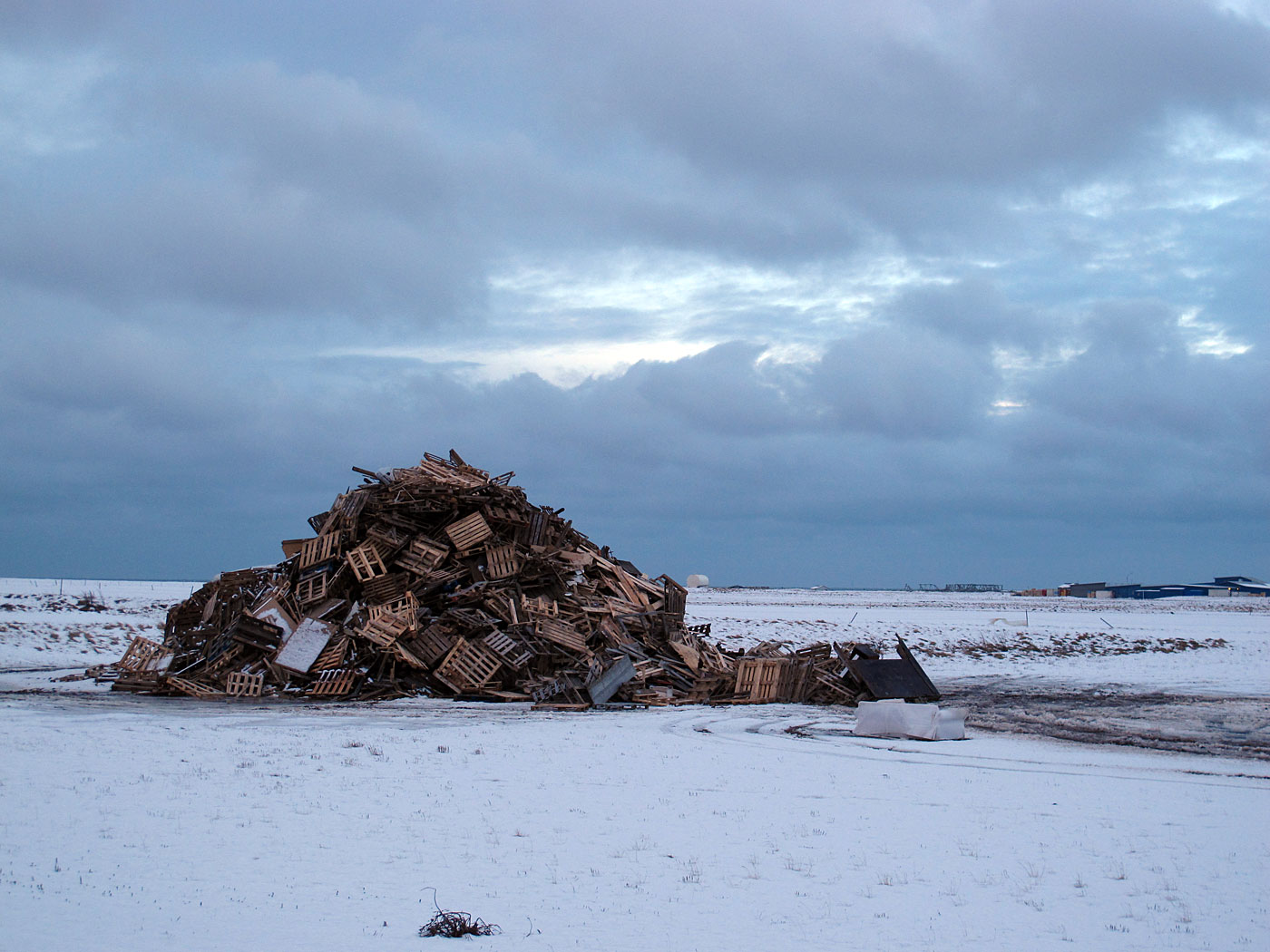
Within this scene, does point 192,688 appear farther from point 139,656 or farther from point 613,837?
point 613,837

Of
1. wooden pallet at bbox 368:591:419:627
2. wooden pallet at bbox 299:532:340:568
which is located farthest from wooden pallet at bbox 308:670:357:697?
wooden pallet at bbox 299:532:340:568

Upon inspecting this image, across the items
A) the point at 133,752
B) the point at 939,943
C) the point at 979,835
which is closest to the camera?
the point at 939,943

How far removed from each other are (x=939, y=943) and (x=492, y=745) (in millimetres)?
8037

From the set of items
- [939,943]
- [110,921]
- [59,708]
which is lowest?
[59,708]

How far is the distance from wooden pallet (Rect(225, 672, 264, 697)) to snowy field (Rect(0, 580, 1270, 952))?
13.4ft

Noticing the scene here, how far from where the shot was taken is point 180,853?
23.9 ft

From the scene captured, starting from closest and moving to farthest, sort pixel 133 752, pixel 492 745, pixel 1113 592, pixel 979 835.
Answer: pixel 979 835 → pixel 133 752 → pixel 492 745 → pixel 1113 592

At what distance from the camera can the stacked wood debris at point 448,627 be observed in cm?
2008

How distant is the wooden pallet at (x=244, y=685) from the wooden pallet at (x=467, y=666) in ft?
11.0

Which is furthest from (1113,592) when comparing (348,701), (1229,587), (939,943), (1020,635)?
(939,943)

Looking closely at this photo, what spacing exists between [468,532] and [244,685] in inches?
218

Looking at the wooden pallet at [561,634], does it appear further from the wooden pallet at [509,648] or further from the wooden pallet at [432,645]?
the wooden pallet at [432,645]

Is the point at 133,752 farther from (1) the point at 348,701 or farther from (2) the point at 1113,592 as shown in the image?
(2) the point at 1113,592

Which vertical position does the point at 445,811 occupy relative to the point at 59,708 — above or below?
above
